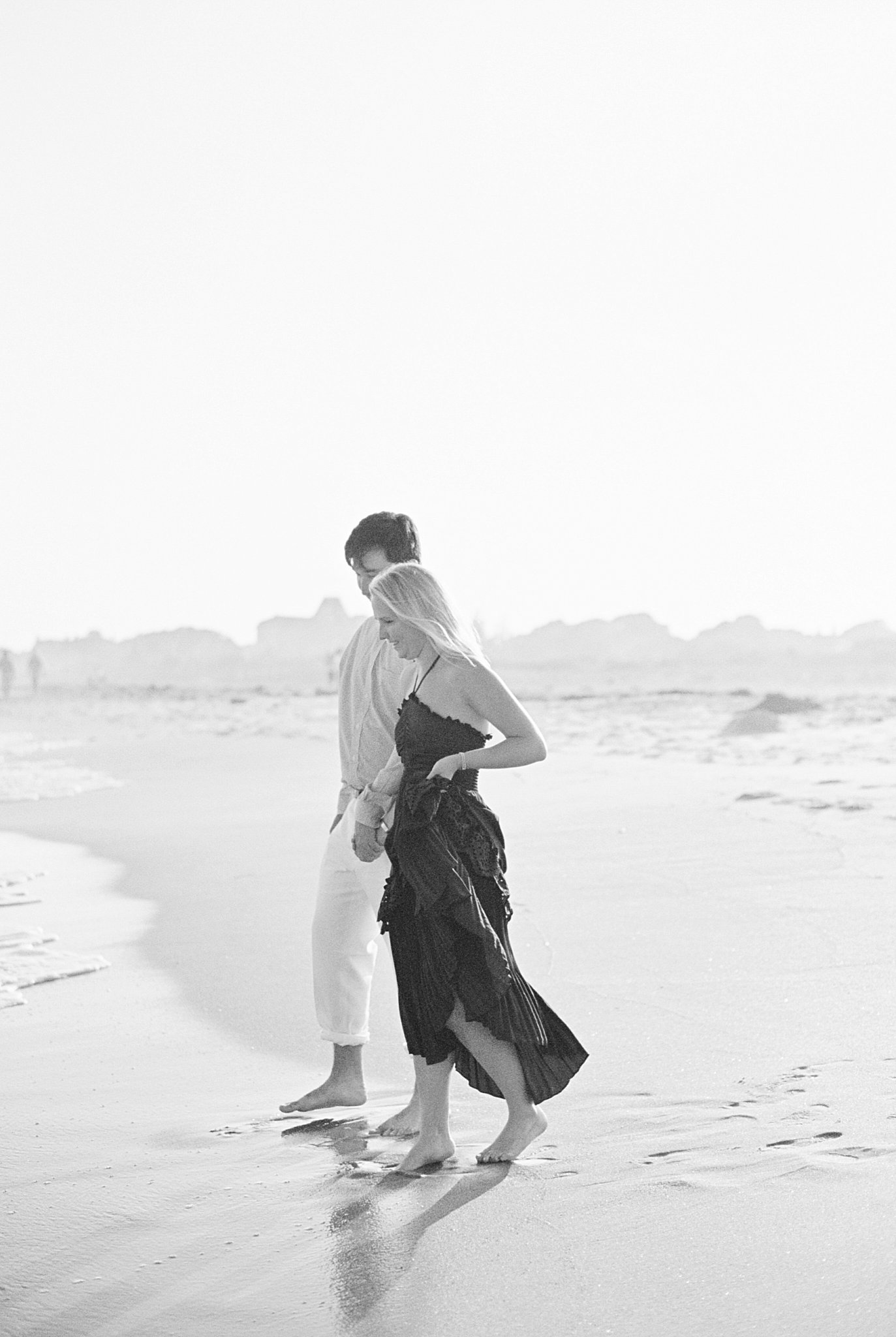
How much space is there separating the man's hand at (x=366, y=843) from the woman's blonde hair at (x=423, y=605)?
513 millimetres

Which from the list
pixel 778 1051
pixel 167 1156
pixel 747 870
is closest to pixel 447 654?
pixel 167 1156

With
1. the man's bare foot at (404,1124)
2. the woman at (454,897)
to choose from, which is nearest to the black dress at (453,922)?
the woman at (454,897)

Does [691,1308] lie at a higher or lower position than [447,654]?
lower

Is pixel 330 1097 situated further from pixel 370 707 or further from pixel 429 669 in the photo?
pixel 429 669

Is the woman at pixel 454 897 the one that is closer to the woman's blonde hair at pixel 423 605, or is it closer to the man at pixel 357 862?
the woman's blonde hair at pixel 423 605

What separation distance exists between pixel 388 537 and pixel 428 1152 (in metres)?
1.61

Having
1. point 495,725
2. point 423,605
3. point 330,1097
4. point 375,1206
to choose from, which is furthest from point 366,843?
point 375,1206

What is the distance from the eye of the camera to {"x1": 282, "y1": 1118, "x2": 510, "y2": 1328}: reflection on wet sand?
2.70 m

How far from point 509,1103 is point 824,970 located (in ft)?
7.51

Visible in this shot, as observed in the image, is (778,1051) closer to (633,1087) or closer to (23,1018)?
(633,1087)

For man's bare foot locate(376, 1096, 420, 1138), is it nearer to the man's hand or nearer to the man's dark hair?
the man's hand

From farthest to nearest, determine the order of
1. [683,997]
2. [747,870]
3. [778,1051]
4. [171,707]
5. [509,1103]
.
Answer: [171,707] → [747,870] → [683,997] → [778,1051] → [509,1103]

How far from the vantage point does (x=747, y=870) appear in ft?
24.8

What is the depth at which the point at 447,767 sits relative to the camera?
3393mm
